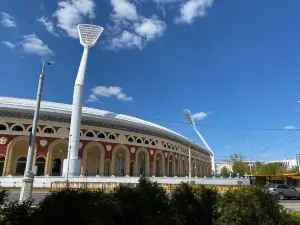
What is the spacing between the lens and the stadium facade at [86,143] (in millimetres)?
38000

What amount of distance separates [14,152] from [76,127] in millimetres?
12729

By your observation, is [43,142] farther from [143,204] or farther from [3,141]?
[143,204]

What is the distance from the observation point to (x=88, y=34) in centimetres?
4188

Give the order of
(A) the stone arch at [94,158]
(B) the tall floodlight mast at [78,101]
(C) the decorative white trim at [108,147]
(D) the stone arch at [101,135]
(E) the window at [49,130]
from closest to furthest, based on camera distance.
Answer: (B) the tall floodlight mast at [78,101] < (E) the window at [49,130] < (A) the stone arch at [94,158] < (D) the stone arch at [101,135] < (C) the decorative white trim at [108,147]

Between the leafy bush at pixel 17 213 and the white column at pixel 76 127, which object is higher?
the white column at pixel 76 127

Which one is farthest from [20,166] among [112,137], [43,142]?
[112,137]

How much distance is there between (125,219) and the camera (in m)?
7.17

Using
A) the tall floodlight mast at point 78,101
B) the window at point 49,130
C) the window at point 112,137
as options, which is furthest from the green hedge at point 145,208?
the window at point 112,137

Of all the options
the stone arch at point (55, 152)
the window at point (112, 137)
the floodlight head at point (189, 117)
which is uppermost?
the floodlight head at point (189, 117)

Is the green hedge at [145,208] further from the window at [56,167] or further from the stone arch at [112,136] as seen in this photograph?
the stone arch at [112,136]

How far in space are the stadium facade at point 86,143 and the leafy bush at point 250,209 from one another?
29.9 meters

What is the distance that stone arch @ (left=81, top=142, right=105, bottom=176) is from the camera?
4259 centimetres

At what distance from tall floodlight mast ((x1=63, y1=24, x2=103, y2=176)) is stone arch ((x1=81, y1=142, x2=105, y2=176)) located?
703 cm

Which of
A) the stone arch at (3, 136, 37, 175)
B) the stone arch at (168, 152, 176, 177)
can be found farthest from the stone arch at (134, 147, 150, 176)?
the stone arch at (3, 136, 37, 175)
